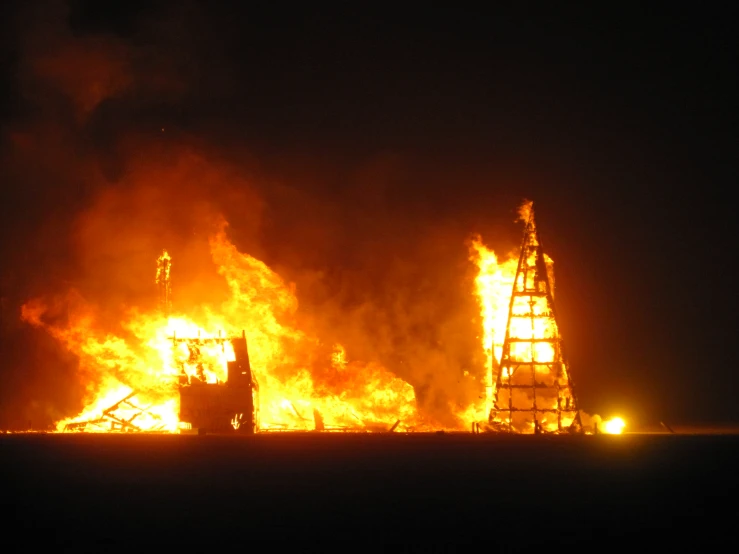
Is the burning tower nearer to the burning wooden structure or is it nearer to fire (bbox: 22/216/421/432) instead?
fire (bbox: 22/216/421/432)

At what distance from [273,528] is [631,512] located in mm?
11097

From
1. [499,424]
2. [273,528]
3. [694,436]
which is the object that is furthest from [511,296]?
[273,528]

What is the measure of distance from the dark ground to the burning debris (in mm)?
10250

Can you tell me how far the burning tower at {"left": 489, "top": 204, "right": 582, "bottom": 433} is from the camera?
71.1 meters

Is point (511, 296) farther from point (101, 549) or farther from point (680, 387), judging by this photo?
point (101, 549)

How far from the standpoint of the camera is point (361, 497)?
116 ft

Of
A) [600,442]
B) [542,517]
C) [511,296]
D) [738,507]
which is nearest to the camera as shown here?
[542,517]

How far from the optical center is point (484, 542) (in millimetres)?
26719

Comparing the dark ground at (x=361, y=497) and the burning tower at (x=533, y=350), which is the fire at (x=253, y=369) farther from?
the dark ground at (x=361, y=497)

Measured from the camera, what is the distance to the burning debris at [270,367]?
230ft

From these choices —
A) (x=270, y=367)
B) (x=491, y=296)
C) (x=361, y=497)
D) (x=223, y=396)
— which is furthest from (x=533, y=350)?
(x=361, y=497)

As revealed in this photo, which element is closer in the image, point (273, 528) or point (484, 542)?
point (484, 542)

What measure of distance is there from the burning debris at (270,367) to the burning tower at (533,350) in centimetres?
10

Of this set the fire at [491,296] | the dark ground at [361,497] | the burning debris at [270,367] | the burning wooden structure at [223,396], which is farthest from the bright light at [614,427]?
the burning wooden structure at [223,396]
